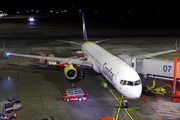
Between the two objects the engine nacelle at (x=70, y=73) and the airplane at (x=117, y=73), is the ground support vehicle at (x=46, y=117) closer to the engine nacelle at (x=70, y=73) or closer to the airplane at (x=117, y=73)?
the airplane at (x=117, y=73)

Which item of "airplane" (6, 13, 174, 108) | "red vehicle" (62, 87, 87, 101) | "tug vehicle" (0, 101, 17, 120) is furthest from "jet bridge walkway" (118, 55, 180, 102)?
"tug vehicle" (0, 101, 17, 120)

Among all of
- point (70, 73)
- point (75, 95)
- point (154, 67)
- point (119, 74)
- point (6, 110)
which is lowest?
point (6, 110)

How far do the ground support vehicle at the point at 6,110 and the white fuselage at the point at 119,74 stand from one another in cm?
1135

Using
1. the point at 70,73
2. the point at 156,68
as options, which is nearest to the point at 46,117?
the point at 70,73

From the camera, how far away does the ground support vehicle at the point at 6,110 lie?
24.9 m

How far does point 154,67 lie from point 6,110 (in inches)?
760

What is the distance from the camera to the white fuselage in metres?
26.0

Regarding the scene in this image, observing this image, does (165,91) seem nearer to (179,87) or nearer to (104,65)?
(179,87)

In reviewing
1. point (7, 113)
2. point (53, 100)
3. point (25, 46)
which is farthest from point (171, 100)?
point (25, 46)

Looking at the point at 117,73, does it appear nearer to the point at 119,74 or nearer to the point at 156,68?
the point at 119,74

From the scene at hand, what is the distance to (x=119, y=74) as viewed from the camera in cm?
2770

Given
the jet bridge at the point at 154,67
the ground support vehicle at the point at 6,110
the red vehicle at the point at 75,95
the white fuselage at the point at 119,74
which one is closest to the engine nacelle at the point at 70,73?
the white fuselage at the point at 119,74

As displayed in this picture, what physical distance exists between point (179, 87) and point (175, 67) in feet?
22.7

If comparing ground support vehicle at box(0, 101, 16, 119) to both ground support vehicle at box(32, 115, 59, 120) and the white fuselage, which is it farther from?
the white fuselage
